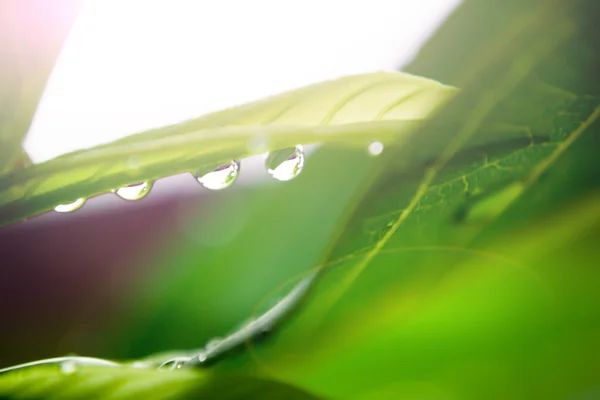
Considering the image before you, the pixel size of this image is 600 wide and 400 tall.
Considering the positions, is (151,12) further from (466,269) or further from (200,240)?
(466,269)

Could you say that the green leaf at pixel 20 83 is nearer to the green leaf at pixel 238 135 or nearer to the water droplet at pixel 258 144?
the green leaf at pixel 238 135

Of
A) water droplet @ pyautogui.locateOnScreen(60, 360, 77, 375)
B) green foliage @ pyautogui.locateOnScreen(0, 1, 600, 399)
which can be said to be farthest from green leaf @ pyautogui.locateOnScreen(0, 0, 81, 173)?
water droplet @ pyautogui.locateOnScreen(60, 360, 77, 375)

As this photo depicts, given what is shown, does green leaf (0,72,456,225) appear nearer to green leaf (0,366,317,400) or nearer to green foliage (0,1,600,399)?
green foliage (0,1,600,399)

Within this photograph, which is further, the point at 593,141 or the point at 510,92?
the point at 593,141

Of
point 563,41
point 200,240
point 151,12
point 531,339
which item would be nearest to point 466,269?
point 531,339

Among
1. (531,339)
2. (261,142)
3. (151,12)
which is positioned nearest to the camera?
(261,142)

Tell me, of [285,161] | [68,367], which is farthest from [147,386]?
[285,161]

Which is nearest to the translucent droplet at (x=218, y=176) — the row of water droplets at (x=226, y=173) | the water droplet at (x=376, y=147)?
the row of water droplets at (x=226, y=173)

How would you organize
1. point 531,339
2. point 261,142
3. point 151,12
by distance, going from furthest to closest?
point 151,12 < point 531,339 < point 261,142
